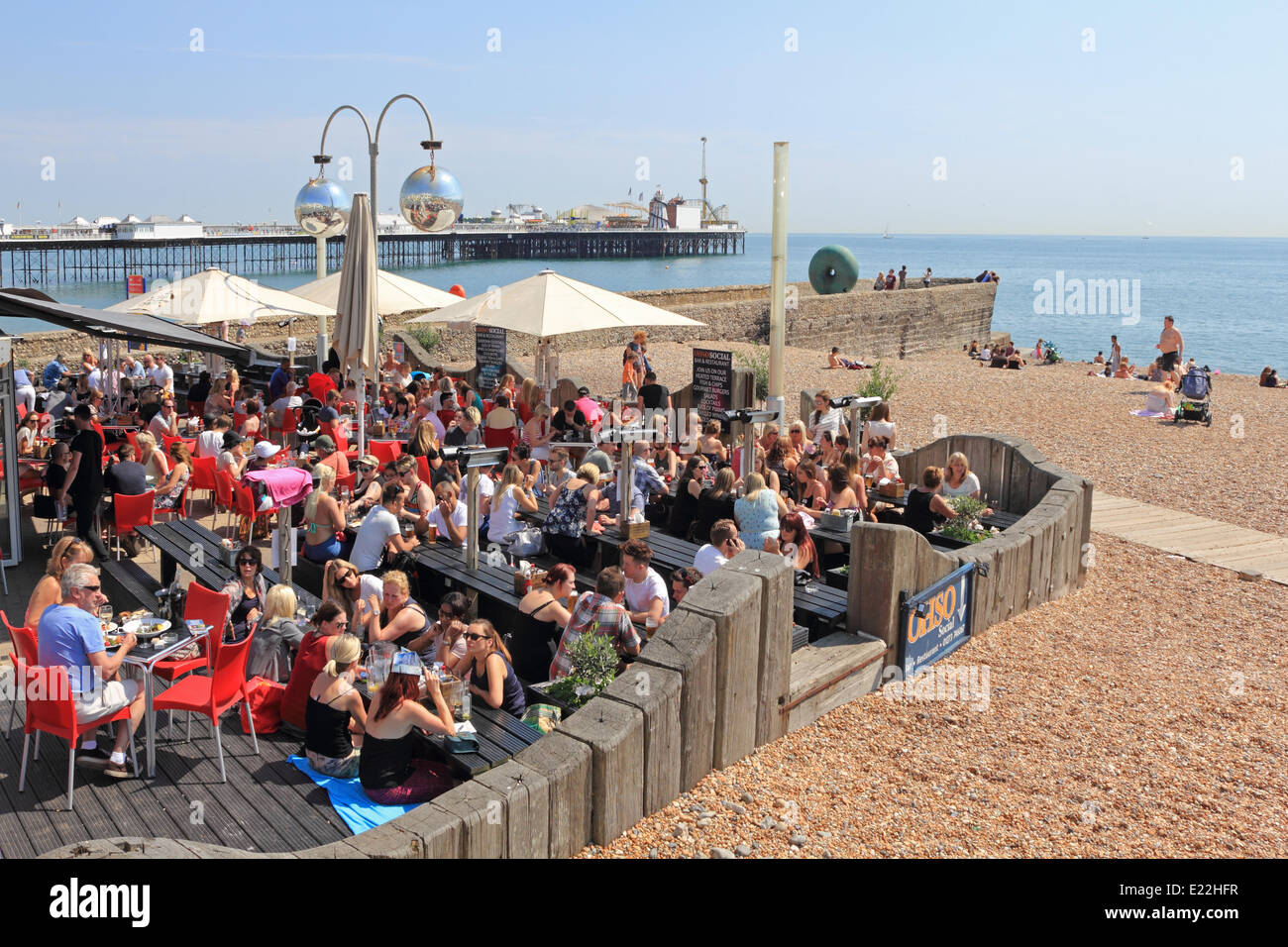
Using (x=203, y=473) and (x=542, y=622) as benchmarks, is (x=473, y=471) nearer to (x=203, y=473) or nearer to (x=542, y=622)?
(x=542, y=622)

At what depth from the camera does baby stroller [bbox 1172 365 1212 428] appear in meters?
16.2

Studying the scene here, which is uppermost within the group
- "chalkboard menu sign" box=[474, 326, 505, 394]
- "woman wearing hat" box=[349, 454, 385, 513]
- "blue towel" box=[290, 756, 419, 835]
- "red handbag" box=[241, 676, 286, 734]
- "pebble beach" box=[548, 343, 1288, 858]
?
"chalkboard menu sign" box=[474, 326, 505, 394]

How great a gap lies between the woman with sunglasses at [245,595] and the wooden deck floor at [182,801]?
912 millimetres

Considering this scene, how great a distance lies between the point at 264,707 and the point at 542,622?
4.93 feet

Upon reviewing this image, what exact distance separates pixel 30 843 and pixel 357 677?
5.20 ft

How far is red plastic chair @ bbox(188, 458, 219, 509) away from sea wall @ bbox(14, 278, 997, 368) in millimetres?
9411

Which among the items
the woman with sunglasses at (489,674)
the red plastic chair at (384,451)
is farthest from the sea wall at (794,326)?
the woman with sunglasses at (489,674)

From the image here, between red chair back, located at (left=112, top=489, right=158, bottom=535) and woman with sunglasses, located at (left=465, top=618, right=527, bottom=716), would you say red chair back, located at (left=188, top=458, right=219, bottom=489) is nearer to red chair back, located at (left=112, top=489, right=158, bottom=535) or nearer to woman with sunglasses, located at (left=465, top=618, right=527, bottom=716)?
red chair back, located at (left=112, top=489, right=158, bottom=535)

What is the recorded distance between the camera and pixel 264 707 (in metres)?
5.57

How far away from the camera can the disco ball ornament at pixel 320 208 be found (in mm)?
12430

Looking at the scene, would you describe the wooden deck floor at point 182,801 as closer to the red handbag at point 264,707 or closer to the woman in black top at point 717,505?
the red handbag at point 264,707

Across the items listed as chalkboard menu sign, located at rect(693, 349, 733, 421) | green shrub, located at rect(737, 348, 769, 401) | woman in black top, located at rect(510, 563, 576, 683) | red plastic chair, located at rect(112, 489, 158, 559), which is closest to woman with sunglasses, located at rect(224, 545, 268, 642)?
woman in black top, located at rect(510, 563, 576, 683)
